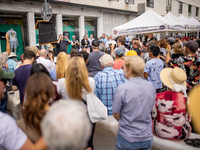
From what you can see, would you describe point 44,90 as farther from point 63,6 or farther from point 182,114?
point 63,6

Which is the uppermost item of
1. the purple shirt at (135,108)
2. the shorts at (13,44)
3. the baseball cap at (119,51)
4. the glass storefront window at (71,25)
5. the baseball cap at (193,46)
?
the glass storefront window at (71,25)

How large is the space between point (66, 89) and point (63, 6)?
1483cm

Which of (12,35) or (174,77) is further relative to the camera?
(12,35)

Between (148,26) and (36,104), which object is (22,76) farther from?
(148,26)

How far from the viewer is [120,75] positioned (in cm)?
352

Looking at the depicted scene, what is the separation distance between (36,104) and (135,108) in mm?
1107

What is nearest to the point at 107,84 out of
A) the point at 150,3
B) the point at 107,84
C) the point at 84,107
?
the point at 107,84

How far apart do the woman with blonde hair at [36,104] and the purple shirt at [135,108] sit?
33.9 inches

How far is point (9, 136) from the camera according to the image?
4.65 ft

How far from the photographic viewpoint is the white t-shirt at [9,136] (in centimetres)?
141

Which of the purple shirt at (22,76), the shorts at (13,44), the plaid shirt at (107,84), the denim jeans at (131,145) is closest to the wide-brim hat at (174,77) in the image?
the denim jeans at (131,145)

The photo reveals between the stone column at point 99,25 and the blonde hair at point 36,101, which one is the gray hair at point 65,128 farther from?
the stone column at point 99,25

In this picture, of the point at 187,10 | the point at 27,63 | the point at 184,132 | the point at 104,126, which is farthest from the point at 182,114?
the point at 187,10

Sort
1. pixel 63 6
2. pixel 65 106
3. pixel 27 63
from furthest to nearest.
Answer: pixel 63 6 → pixel 27 63 → pixel 65 106
